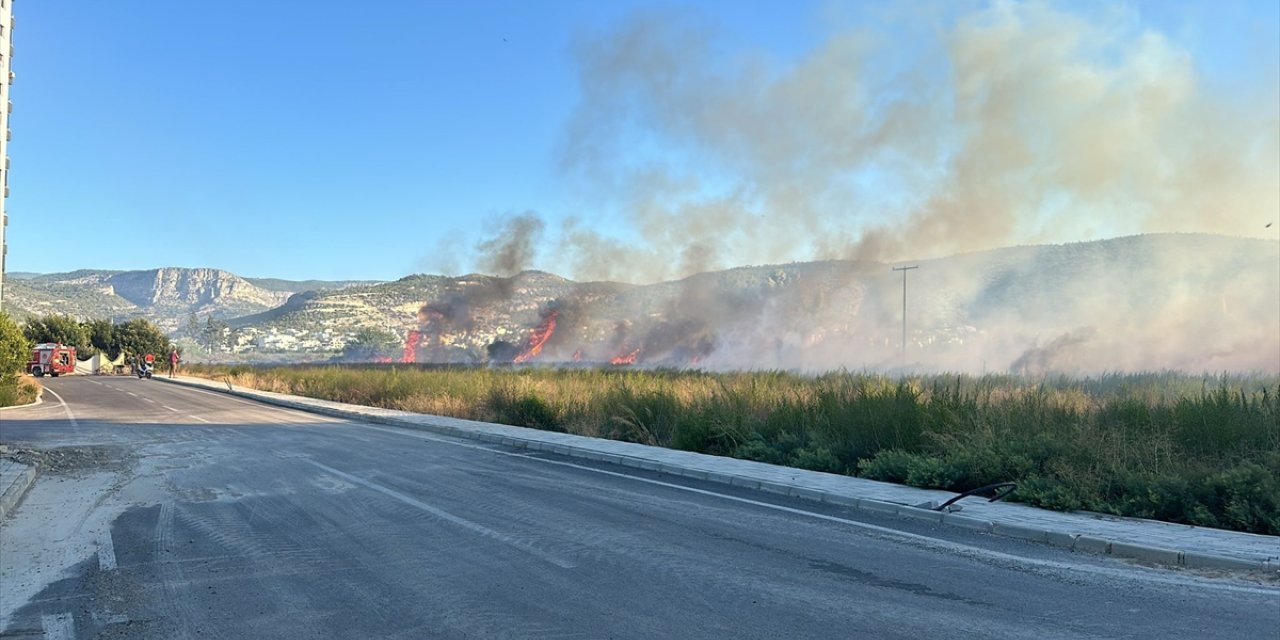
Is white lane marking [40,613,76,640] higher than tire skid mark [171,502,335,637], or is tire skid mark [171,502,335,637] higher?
tire skid mark [171,502,335,637]

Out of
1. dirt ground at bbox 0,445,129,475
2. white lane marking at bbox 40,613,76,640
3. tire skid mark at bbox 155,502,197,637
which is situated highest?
tire skid mark at bbox 155,502,197,637

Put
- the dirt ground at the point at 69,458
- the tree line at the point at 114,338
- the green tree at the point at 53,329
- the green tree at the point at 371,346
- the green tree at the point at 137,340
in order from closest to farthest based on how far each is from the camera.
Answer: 1. the dirt ground at the point at 69,458
2. the green tree at the point at 53,329
3. the tree line at the point at 114,338
4. the green tree at the point at 137,340
5. the green tree at the point at 371,346

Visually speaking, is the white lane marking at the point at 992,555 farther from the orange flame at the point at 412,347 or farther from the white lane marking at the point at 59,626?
the orange flame at the point at 412,347

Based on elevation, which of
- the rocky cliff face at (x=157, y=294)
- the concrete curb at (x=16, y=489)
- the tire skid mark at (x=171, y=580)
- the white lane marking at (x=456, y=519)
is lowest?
the concrete curb at (x=16, y=489)

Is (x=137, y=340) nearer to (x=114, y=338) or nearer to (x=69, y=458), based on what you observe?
(x=114, y=338)

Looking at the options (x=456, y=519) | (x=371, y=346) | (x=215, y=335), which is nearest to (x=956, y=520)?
(x=456, y=519)

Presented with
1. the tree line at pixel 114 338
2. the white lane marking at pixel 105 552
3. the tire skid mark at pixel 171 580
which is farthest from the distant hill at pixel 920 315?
the white lane marking at pixel 105 552

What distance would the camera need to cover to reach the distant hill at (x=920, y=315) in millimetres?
42938

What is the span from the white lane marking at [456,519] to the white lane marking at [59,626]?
283 centimetres

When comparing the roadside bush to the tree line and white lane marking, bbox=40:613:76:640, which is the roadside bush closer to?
white lane marking, bbox=40:613:76:640

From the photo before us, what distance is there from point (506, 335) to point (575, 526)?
64.3 meters

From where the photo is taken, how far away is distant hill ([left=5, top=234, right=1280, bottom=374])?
42.9m

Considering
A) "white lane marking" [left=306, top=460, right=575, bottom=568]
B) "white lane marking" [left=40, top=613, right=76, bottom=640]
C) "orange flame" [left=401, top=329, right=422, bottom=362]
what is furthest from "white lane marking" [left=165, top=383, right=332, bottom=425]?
"orange flame" [left=401, top=329, right=422, bottom=362]

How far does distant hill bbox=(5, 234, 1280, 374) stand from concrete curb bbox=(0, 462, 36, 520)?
40137 millimetres
